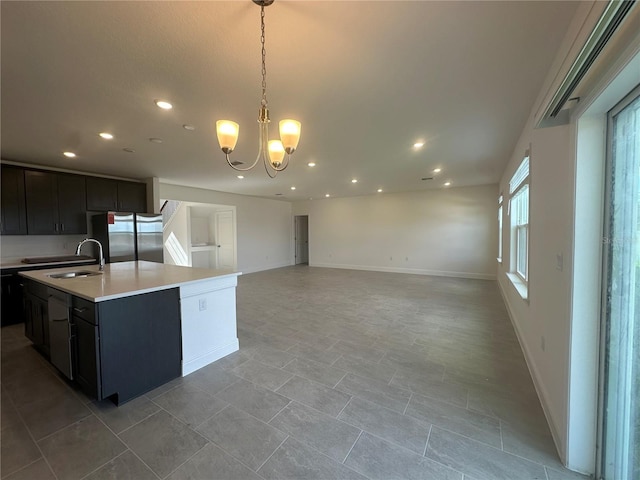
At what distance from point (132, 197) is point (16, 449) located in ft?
15.5

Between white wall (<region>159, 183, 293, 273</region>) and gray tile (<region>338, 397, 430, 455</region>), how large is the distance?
248 inches

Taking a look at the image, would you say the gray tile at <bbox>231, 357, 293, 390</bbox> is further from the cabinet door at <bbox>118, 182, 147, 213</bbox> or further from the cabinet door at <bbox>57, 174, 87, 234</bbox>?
the cabinet door at <bbox>118, 182, 147, 213</bbox>

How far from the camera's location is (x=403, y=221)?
312 inches

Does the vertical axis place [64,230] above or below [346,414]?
above

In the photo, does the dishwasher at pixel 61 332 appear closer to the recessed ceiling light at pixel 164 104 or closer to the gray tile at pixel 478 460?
the recessed ceiling light at pixel 164 104

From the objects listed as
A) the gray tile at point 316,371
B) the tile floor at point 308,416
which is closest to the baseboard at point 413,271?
the tile floor at point 308,416

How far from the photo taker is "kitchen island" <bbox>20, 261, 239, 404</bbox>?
6.33 feet

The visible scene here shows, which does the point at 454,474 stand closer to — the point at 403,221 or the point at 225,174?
the point at 225,174

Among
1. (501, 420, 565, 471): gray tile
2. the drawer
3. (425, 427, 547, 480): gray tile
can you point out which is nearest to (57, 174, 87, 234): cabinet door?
the drawer

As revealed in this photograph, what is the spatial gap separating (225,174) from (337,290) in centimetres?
347

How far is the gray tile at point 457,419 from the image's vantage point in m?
1.69

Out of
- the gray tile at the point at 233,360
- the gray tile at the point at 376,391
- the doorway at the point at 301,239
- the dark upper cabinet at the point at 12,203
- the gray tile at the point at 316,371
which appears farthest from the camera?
the doorway at the point at 301,239

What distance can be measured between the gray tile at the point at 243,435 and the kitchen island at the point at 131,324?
79cm

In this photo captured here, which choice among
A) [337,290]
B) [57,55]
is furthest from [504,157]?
[57,55]
